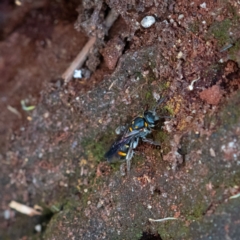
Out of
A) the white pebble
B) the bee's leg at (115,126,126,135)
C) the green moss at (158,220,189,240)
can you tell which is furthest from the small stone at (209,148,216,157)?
the white pebble

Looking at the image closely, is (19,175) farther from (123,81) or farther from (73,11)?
(73,11)

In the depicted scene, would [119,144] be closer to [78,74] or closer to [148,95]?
[148,95]

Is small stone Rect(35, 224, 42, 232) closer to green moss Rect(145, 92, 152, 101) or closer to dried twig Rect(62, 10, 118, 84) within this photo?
dried twig Rect(62, 10, 118, 84)

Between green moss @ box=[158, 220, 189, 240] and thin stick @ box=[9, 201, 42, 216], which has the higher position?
green moss @ box=[158, 220, 189, 240]

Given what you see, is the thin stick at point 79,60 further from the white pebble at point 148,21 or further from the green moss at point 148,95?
the green moss at point 148,95

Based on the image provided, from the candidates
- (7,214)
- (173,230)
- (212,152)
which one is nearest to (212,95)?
(212,152)

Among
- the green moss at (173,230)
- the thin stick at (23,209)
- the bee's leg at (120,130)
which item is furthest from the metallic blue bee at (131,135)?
the thin stick at (23,209)

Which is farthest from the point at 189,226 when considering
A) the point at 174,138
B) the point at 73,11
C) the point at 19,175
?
the point at 73,11
